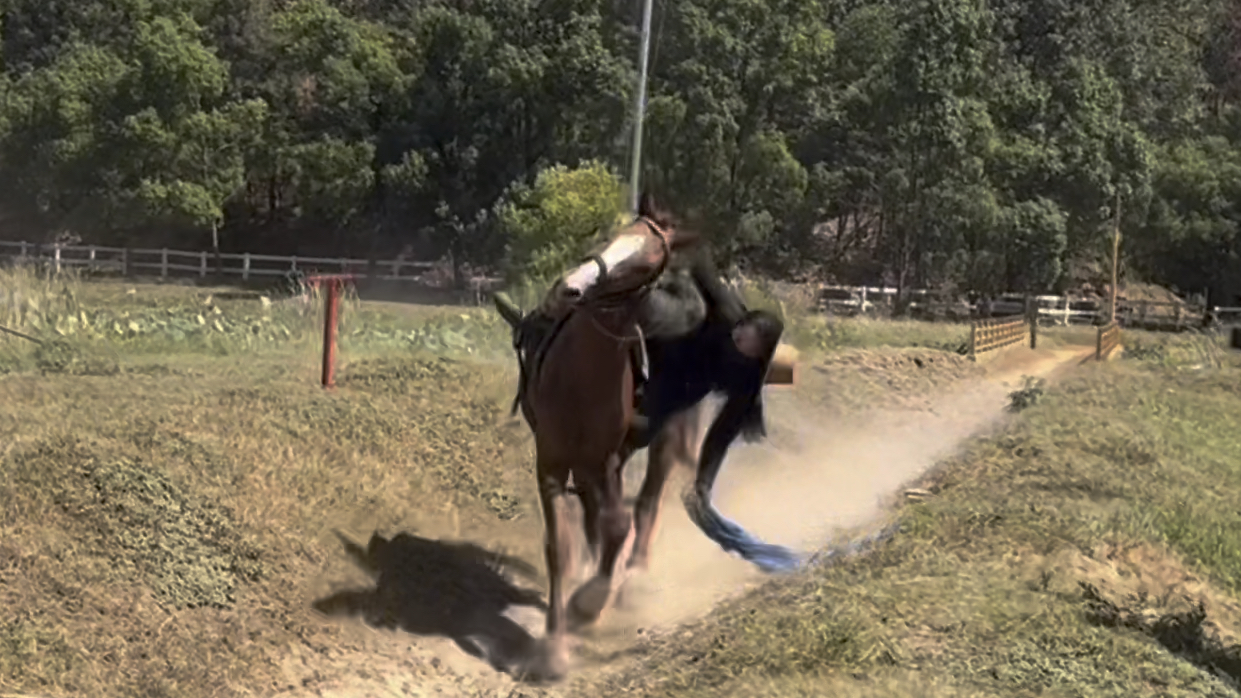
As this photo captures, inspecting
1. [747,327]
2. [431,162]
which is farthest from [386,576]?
[431,162]

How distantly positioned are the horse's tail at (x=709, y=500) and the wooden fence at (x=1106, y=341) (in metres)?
19.3

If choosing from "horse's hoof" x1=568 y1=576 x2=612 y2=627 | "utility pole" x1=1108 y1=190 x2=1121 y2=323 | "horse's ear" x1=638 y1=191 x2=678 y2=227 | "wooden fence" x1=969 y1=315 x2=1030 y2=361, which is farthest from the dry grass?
"utility pole" x1=1108 y1=190 x2=1121 y2=323

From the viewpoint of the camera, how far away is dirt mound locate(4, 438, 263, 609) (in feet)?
19.6

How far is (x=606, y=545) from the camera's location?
5.88 m

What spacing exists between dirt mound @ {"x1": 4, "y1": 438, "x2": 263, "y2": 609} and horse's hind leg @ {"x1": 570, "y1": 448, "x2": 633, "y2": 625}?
1.84 meters

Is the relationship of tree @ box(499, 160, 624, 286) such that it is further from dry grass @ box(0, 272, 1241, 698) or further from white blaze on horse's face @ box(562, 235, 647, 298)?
white blaze on horse's face @ box(562, 235, 647, 298)

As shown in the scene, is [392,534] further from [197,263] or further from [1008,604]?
[197,263]

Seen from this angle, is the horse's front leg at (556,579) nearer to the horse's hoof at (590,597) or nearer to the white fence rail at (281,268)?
the horse's hoof at (590,597)

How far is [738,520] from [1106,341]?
20476mm

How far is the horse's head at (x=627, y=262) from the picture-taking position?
15.4ft

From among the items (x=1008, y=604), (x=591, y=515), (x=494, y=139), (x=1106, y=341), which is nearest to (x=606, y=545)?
(x=591, y=515)

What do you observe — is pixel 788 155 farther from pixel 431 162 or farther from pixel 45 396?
pixel 45 396

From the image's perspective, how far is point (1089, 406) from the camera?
14.8 metres

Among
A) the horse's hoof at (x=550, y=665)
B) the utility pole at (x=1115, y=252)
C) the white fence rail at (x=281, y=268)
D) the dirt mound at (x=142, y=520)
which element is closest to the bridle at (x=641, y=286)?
the horse's hoof at (x=550, y=665)
